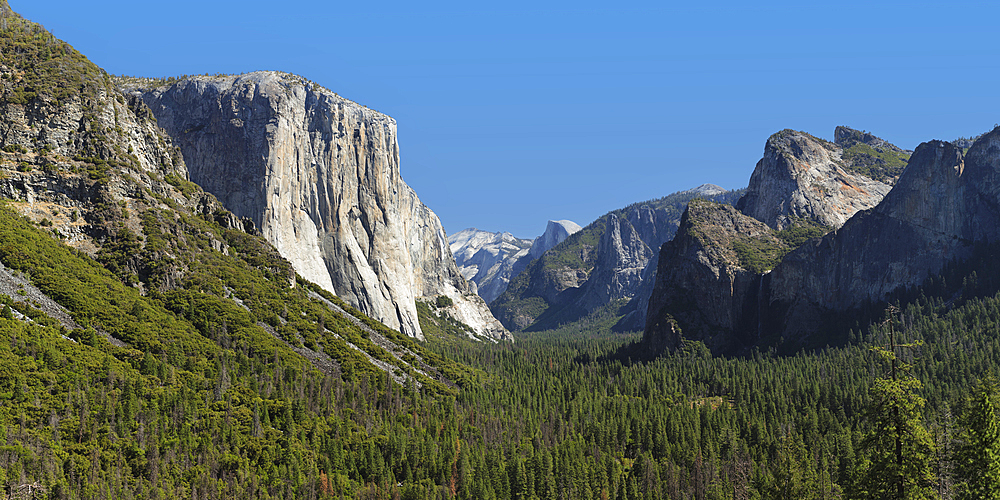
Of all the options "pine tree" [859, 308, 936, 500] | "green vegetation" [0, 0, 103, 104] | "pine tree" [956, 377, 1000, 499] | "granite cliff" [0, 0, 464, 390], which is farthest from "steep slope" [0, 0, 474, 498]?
"pine tree" [956, 377, 1000, 499]

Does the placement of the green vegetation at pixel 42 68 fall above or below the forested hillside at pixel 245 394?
above

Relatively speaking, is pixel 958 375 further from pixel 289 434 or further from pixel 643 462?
pixel 289 434

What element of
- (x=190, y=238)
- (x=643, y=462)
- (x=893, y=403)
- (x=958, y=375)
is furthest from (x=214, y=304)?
(x=958, y=375)

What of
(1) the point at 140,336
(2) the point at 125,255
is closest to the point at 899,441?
(1) the point at 140,336

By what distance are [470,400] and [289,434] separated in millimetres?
57541

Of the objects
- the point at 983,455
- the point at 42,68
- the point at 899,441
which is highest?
the point at 42,68

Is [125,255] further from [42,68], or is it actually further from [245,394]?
[42,68]

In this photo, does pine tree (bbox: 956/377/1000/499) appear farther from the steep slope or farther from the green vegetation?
the green vegetation

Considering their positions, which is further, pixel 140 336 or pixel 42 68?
pixel 42 68

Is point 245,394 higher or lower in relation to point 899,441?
higher

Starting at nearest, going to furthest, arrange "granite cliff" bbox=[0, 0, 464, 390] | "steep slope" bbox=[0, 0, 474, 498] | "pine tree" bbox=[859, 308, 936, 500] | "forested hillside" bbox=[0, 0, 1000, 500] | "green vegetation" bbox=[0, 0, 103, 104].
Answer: "pine tree" bbox=[859, 308, 936, 500] → "forested hillside" bbox=[0, 0, 1000, 500] → "steep slope" bbox=[0, 0, 474, 498] → "granite cliff" bbox=[0, 0, 464, 390] → "green vegetation" bbox=[0, 0, 103, 104]

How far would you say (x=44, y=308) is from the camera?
121 metres

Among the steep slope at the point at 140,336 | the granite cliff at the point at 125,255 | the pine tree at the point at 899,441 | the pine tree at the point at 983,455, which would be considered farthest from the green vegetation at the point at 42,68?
the pine tree at the point at 983,455

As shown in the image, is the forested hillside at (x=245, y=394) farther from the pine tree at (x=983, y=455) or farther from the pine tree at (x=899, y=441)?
the pine tree at (x=899, y=441)
